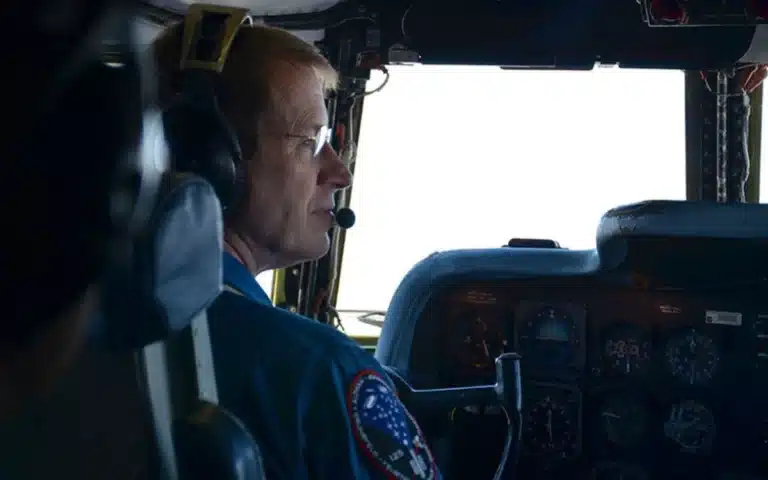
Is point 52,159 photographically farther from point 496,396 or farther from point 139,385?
point 496,396

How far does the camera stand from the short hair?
128cm

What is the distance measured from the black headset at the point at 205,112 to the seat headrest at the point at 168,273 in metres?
0.26

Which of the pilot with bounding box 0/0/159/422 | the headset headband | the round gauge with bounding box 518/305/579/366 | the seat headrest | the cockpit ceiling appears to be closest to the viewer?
the pilot with bounding box 0/0/159/422

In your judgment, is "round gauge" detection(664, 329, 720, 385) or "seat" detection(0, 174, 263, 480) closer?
"seat" detection(0, 174, 263, 480)

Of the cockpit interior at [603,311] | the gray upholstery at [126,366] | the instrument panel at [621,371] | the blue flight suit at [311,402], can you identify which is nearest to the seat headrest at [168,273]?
the gray upholstery at [126,366]

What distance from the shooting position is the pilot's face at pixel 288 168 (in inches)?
51.7

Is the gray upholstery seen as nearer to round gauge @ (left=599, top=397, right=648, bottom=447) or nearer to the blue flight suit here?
the blue flight suit

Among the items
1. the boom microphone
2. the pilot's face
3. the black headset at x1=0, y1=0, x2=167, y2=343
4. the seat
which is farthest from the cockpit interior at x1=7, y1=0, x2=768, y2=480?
the black headset at x1=0, y1=0, x2=167, y2=343

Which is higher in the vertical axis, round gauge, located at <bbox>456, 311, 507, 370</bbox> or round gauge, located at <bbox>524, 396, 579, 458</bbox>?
round gauge, located at <bbox>456, 311, 507, 370</bbox>

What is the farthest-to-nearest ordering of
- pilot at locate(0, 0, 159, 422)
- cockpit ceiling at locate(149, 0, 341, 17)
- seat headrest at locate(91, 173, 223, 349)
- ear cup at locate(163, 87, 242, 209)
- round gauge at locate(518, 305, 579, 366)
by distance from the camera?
cockpit ceiling at locate(149, 0, 341, 17), round gauge at locate(518, 305, 579, 366), ear cup at locate(163, 87, 242, 209), seat headrest at locate(91, 173, 223, 349), pilot at locate(0, 0, 159, 422)

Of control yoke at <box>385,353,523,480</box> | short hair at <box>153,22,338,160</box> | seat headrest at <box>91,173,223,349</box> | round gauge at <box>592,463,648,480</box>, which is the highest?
short hair at <box>153,22,338,160</box>

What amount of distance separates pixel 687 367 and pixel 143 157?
6.79 feet

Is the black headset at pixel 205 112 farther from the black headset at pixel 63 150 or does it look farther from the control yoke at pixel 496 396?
the control yoke at pixel 496 396

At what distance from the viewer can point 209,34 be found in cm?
123
